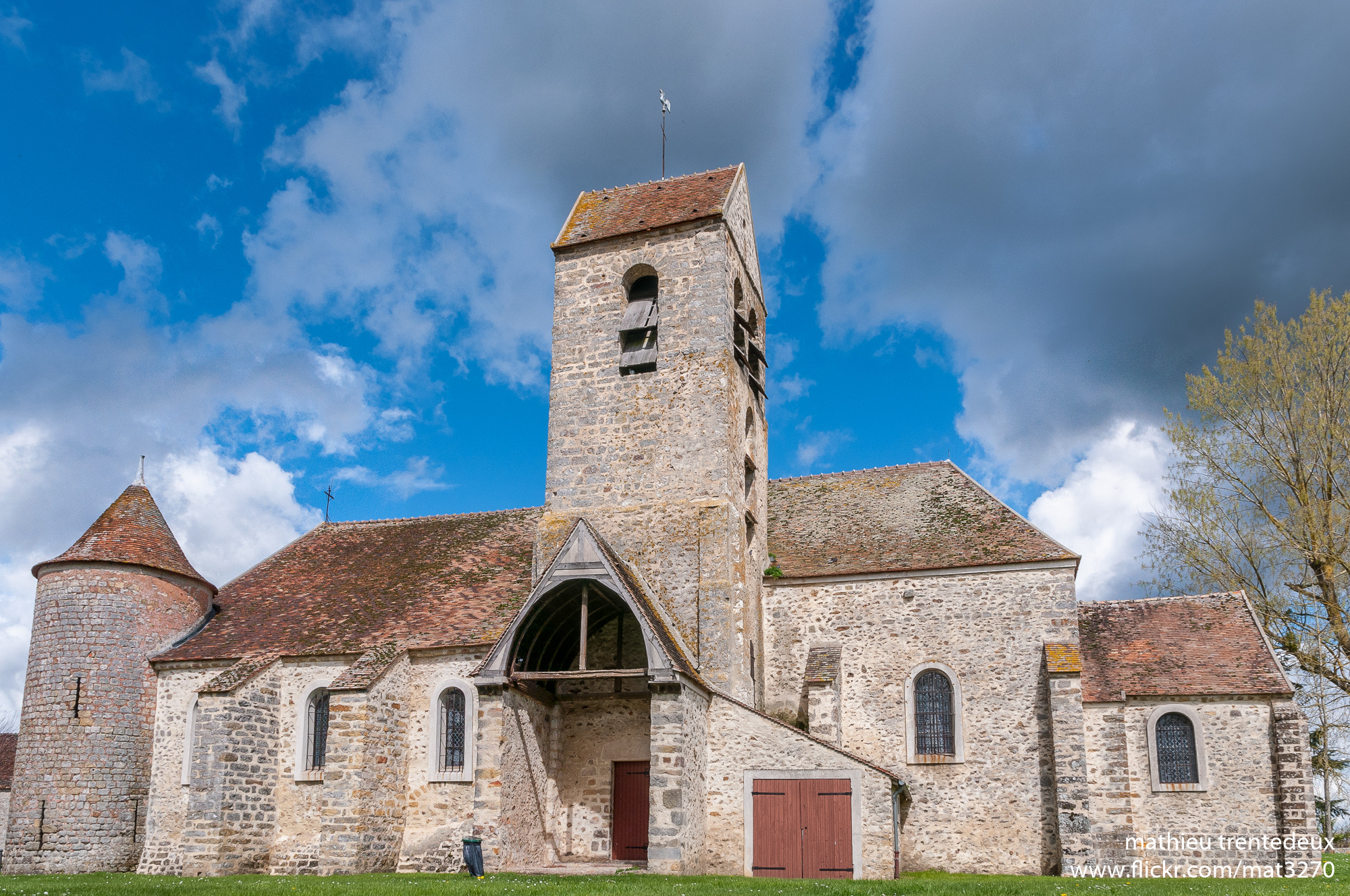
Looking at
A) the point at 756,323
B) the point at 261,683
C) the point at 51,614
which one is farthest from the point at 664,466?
the point at 51,614

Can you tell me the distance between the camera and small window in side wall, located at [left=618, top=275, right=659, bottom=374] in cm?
2202

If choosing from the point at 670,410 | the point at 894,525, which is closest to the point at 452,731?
the point at 670,410

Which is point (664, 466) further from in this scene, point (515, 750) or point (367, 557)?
point (367, 557)

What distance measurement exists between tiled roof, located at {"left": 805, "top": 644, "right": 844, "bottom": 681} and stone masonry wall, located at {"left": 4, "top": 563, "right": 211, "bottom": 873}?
46.7 feet

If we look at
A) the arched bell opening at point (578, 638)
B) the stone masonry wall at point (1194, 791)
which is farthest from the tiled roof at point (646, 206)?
the stone masonry wall at point (1194, 791)

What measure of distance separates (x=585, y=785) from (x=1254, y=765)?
492 inches

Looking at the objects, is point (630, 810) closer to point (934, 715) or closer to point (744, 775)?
point (744, 775)

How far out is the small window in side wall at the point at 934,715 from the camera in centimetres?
2091

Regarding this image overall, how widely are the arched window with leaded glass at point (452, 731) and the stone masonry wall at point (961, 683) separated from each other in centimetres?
620

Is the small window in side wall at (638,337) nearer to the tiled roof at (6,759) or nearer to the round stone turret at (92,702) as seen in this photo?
the round stone turret at (92,702)

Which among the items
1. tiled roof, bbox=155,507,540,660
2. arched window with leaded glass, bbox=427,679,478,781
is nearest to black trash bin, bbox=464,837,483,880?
arched window with leaded glass, bbox=427,679,478,781

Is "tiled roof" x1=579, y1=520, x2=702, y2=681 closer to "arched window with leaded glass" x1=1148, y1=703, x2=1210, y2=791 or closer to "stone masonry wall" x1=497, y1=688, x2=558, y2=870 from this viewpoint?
"stone masonry wall" x1=497, y1=688, x2=558, y2=870

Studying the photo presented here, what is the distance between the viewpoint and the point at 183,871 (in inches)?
766

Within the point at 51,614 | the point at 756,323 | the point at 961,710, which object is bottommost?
the point at 961,710
